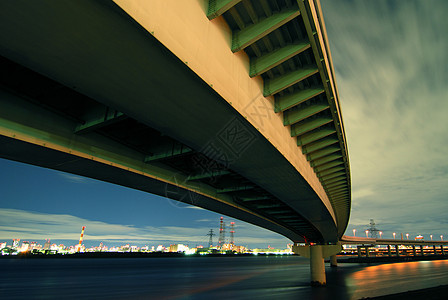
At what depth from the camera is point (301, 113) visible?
9.35 meters

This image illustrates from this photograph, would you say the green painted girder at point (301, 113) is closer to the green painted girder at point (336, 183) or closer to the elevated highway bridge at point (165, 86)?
the elevated highway bridge at point (165, 86)

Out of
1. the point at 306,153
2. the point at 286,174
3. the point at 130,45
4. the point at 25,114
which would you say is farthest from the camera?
the point at 306,153

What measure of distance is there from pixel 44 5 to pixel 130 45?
1.28m

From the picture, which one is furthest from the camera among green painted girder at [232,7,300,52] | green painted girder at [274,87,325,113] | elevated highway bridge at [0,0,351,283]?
green painted girder at [274,87,325,113]

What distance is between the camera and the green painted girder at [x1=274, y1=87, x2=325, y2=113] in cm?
799

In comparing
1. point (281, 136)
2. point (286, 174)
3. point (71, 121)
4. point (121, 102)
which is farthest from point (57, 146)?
point (286, 174)

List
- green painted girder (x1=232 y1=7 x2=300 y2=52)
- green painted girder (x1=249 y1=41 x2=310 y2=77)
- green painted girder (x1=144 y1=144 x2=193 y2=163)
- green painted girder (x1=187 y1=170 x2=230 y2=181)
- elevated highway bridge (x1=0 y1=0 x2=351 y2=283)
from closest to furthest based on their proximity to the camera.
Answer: elevated highway bridge (x1=0 y1=0 x2=351 y2=283), green painted girder (x1=232 y1=7 x2=300 y2=52), green painted girder (x1=249 y1=41 x2=310 y2=77), green painted girder (x1=144 y1=144 x2=193 y2=163), green painted girder (x1=187 y1=170 x2=230 y2=181)

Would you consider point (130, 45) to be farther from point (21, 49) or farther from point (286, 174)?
point (286, 174)

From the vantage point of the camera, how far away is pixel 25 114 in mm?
7773

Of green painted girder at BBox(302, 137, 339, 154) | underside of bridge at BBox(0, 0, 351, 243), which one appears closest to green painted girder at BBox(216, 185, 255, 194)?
underside of bridge at BBox(0, 0, 351, 243)

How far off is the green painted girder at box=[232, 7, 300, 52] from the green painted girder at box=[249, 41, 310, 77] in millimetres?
975

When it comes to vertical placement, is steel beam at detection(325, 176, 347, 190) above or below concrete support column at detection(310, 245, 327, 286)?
above

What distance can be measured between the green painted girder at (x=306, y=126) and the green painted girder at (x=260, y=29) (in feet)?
17.3

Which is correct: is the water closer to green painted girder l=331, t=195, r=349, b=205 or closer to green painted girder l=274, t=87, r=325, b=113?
green painted girder l=331, t=195, r=349, b=205
